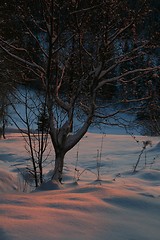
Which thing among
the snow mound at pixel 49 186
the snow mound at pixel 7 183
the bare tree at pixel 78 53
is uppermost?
the bare tree at pixel 78 53

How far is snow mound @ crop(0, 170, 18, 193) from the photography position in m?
5.22

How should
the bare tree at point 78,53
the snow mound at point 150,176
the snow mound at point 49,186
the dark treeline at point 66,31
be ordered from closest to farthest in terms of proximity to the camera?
the snow mound at point 49,186, the bare tree at point 78,53, the dark treeline at point 66,31, the snow mound at point 150,176

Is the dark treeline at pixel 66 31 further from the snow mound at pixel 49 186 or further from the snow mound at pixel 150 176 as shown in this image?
the snow mound at pixel 49 186

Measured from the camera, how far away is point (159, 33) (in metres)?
5.22

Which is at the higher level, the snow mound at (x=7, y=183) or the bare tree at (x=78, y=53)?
the bare tree at (x=78, y=53)

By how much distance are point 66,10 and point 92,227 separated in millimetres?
3376

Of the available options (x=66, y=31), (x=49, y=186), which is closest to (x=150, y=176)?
(x=49, y=186)

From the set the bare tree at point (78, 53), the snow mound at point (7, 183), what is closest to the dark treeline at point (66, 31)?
the bare tree at point (78, 53)

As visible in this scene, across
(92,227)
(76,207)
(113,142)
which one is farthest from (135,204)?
(113,142)

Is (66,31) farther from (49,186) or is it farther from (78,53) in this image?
(49,186)

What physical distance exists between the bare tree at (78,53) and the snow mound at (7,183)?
0.85 metres

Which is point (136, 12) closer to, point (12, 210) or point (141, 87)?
point (141, 87)

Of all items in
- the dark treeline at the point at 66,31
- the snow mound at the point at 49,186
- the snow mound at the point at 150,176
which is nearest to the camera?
the snow mound at the point at 49,186

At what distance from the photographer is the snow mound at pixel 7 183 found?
5221mm
